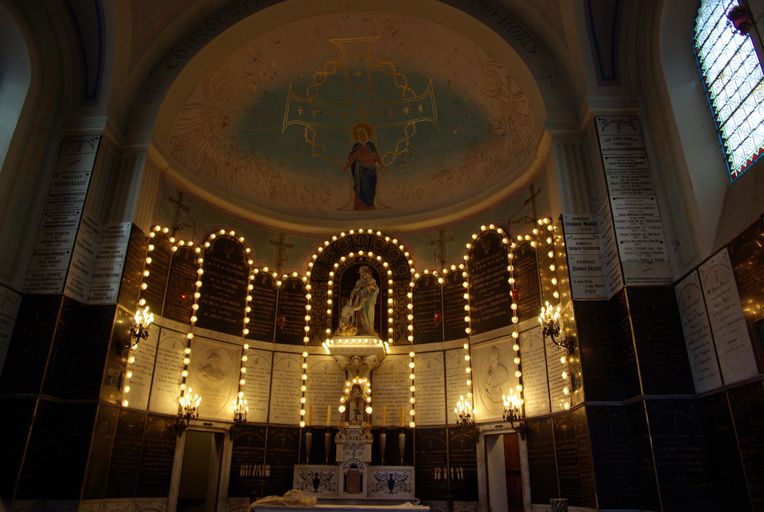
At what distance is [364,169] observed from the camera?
15.8 metres

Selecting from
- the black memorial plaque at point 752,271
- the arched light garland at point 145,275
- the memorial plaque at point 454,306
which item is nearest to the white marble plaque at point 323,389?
the memorial plaque at point 454,306

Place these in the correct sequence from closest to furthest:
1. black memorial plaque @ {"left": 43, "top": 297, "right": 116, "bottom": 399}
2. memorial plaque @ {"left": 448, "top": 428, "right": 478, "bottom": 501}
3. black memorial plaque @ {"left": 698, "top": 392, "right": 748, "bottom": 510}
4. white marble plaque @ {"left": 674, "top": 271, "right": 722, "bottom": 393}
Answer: black memorial plaque @ {"left": 698, "top": 392, "right": 748, "bottom": 510} < white marble plaque @ {"left": 674, "top": 271, "right": 722, "bottom": 393} < black memorial plaque @ {"left": 43, "top": 297, "right": 116, "bottom": 399} < memorial plaque @ {"left": 448, "top": 428, "right": 478, "bottom": 501}

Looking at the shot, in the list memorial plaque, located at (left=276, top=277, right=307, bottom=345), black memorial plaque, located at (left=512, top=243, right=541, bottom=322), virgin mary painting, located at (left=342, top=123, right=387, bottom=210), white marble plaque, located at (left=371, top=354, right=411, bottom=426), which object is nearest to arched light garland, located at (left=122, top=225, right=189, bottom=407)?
memorial plaque, located at (left=276, top=277, right=307, bottom=345)

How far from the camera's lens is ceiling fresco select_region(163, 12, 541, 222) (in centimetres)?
1322

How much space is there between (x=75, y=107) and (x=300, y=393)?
27.4ft

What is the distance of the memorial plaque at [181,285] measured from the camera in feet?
40.8

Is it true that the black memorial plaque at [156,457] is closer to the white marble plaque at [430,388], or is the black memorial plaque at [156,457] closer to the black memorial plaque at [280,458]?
the black memorial plaque at [280,458]

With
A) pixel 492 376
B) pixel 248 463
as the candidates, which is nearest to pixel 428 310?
pixel 492 376

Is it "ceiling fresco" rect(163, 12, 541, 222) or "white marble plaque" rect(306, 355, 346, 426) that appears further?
"white marble plaque" rect(306, 355, 346, 426)

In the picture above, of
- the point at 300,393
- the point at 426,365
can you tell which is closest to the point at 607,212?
the point at 426,365

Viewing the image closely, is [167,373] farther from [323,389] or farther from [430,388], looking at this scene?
[430,388]

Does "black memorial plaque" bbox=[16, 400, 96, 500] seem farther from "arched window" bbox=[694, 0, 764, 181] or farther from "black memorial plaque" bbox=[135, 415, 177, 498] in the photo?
"arched window" bbox=[694, 0, 764, 181]

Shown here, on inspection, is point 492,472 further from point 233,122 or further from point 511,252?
point 233,122

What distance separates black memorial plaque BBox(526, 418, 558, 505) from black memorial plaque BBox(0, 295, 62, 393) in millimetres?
9238
